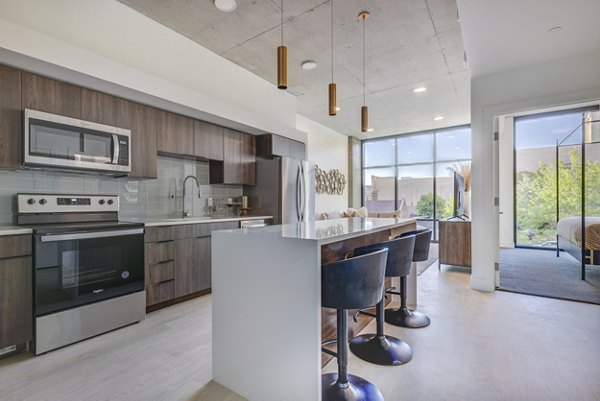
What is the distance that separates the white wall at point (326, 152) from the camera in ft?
22.2

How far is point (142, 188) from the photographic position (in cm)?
337

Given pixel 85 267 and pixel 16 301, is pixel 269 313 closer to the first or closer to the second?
pixel 85 267

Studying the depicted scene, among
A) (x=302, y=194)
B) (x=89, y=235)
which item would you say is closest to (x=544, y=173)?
(x=302, y=194)

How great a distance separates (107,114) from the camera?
2.75m

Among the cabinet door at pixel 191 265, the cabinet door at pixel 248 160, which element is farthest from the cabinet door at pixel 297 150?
the cabinet door at pixel 191 265

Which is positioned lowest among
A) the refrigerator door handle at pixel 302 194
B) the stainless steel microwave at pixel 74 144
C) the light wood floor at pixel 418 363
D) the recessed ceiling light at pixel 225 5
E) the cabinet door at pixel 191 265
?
the light wood floor at pixel 418 363

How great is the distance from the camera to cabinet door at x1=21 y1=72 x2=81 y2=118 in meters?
2.27

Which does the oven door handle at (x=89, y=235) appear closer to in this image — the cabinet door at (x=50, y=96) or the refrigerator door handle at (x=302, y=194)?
the cabinet door at (x=50, y=96)

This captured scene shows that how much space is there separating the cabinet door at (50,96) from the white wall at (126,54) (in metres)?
0.09

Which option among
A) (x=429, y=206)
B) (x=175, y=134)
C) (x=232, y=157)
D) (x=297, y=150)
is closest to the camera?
(x=175, y=134)

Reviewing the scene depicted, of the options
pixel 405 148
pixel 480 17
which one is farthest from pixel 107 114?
pixel 405 148

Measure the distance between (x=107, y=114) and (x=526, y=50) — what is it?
413 centimetres

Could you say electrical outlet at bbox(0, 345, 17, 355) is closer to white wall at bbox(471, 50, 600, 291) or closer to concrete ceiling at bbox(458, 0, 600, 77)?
concrete ceiling at bbox(458, 0, 600, 77)

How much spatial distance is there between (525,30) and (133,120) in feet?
12.3
